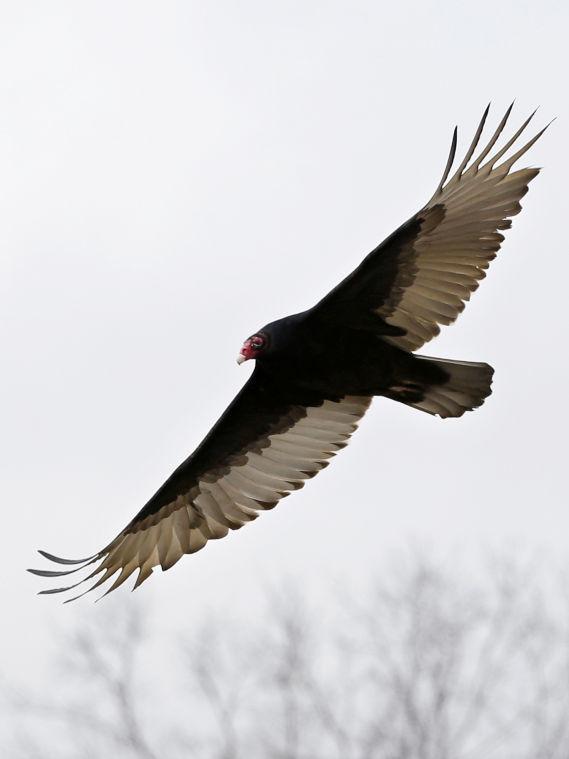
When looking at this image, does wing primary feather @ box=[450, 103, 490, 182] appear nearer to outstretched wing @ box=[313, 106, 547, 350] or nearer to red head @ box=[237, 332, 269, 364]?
outstretched wing @ box=[313, 106, 547, 350]

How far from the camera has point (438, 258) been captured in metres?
7.23

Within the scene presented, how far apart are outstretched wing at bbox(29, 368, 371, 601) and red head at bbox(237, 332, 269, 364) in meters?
0.69

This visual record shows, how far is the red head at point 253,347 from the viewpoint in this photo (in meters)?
7.14

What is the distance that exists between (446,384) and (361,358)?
35 cm

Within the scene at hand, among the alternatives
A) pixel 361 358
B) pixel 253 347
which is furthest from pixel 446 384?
pixel 253 347

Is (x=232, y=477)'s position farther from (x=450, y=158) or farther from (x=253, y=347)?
(x=450, y=158)

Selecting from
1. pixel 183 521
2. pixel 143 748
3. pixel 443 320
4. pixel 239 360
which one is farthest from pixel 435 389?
pixel 143 748

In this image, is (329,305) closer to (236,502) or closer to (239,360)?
(239,360)

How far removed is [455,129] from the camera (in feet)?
22.2

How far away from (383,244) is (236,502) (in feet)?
4.97

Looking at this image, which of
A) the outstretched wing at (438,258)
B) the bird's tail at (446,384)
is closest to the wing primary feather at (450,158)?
the outstretched wing at (438,258)

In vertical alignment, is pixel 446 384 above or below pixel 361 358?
below

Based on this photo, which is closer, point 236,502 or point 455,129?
point 455,129

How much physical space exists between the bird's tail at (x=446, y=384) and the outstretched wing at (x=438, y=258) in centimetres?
11
